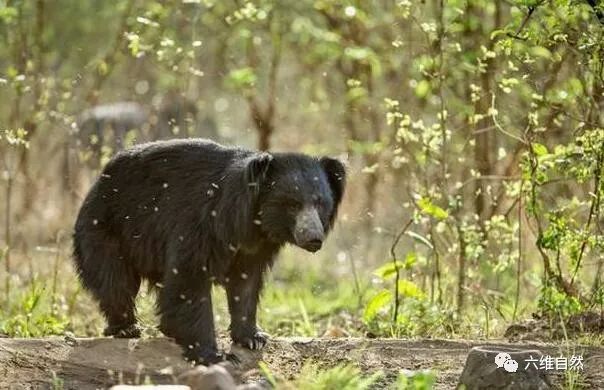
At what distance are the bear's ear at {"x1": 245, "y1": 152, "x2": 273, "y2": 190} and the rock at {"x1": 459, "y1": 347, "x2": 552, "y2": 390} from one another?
1.36 meters

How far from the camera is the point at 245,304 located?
643cm

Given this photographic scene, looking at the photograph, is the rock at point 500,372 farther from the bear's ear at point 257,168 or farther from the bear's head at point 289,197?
the bear's ear at point 257,168

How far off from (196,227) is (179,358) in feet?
1.98

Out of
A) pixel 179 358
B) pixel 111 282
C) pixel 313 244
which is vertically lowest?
pixel 179 358

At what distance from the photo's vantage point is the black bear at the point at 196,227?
19.7ft

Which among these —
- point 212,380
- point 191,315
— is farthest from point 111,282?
point 212,380

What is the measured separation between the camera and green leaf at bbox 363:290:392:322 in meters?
7.00

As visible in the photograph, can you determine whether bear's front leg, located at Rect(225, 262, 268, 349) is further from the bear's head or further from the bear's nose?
the bear's nose

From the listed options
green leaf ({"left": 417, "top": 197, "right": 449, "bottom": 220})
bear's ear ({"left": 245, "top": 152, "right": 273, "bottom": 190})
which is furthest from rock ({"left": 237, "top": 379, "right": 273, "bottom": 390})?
green leaf ({"left": 417, "top": 197, "right": 449, "bottom": 220})

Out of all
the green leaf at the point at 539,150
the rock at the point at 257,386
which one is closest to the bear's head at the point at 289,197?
the rock at the point at 257,386

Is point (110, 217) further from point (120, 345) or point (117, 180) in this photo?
point (120, 345)

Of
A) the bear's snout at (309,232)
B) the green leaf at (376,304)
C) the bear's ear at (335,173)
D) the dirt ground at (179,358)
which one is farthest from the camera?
the green leaf at (376,304)

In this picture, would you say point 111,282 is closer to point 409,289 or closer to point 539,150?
point 409,289

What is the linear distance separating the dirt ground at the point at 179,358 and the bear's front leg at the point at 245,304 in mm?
73
